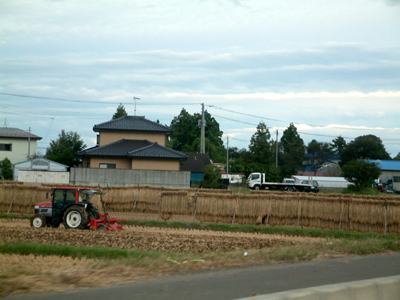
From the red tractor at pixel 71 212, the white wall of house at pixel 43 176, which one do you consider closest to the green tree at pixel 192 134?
the white wall of house at pixel 43 176

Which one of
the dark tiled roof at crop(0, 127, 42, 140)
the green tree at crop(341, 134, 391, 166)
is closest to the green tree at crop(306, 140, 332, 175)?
the green tree at crop(341, 134, 391, 166)

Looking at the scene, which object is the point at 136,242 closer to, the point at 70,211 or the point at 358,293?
the point at 70,211

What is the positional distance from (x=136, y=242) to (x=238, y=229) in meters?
8.93

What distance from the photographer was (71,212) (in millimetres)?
20594

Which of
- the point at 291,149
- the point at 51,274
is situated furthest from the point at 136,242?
the point at 291,149

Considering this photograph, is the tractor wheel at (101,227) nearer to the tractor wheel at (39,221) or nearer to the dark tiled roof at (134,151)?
the tractor wheel at (39,221)

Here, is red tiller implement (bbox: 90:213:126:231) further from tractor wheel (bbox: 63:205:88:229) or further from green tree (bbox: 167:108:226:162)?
green tree (bbox: 167:108:226:162)

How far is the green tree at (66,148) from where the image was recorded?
205 ft

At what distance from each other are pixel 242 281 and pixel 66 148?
6050 centimetres

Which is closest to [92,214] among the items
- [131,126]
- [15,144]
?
[131,126]

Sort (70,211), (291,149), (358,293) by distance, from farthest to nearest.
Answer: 1. (291,149)
2. (70,211)
3. (358,293)

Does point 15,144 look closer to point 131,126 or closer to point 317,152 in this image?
point 131,126

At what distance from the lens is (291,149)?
84500 mm

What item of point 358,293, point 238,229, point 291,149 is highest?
point 291,149
